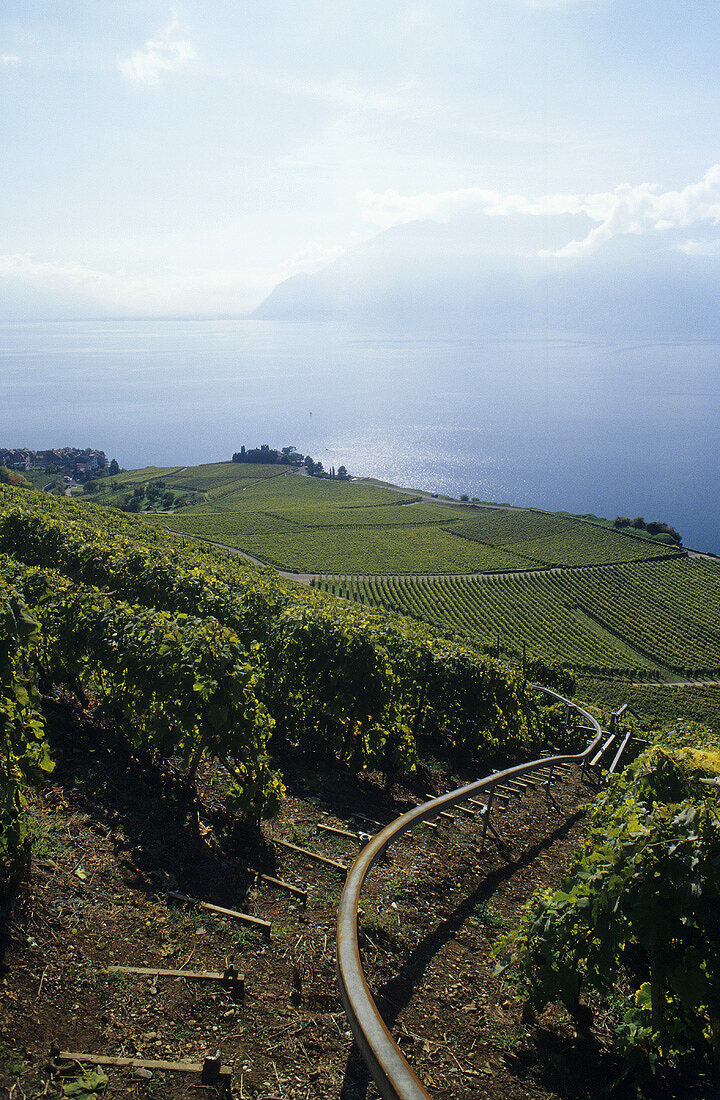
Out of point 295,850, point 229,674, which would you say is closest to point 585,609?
point 295,850

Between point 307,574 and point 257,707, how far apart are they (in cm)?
7328

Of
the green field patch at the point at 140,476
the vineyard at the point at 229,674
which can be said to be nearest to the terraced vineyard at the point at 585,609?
the vineyard at the point at 229,674

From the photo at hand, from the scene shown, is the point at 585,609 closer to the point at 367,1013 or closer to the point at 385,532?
the point at 385,532

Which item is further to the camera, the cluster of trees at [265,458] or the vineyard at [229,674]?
the cluster of trees at [265,458]

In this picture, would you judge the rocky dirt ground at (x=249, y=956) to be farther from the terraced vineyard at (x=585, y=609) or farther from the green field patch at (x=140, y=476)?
the green field patch at (x=140, y=476)

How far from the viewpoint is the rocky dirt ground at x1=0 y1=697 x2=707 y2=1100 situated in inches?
169

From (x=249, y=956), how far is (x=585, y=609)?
75.8 m

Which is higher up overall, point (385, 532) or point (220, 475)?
point (220, 475)

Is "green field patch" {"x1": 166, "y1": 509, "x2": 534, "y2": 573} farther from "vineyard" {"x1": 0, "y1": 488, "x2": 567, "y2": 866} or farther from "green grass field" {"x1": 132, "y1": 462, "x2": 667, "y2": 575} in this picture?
"vineyard" {"x1": 0, "y1": 488, "x2": 567, "y2": 866}

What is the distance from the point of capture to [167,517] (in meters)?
112

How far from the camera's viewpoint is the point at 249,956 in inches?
220

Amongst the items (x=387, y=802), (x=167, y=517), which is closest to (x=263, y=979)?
(x=387, y=802)

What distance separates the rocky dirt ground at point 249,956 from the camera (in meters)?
4.29

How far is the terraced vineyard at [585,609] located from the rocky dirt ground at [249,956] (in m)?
49.6
